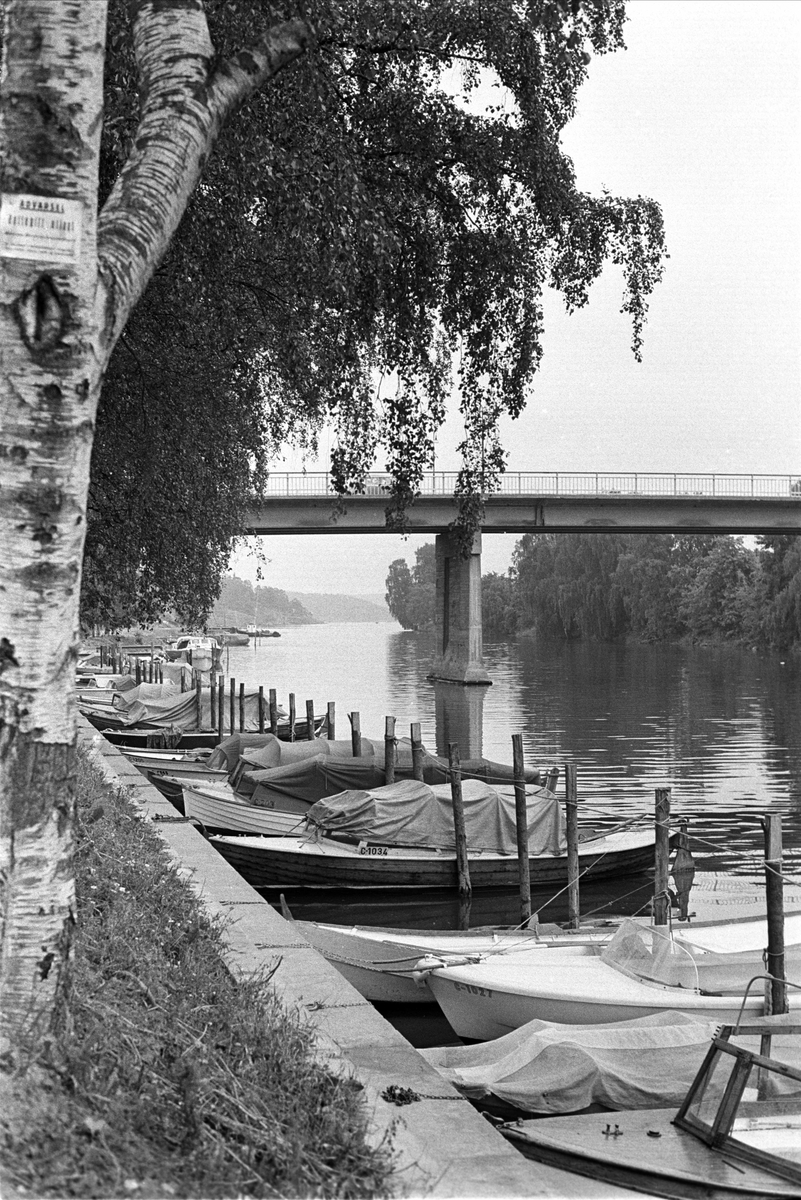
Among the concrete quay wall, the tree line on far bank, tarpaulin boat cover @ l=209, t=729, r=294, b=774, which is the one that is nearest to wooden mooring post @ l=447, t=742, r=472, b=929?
tarpaulin boat cover @ l=209, t=729, r=294, b=774

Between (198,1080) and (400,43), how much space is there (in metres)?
7.76

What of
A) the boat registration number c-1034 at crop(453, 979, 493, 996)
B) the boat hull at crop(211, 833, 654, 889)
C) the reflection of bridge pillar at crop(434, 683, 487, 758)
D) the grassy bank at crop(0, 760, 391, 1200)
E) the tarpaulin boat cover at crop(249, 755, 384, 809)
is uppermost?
the grassy bank at crop(0, 760, 391, 1200)

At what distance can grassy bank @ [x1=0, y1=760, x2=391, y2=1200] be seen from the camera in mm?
3829

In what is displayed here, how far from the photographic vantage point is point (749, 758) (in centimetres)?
3872

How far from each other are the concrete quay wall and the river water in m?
6.22

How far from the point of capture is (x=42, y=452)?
4363 mm

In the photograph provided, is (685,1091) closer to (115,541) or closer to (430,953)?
(430,953)

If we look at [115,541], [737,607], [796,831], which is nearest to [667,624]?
[737,607]

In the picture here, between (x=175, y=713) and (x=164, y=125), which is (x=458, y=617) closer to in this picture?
(x=175, y=713)

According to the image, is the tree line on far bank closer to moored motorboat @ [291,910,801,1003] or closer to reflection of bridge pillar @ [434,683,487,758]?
reflection of bridge pillar @ [434,683,487,758]

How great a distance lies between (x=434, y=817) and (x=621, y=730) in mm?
28082

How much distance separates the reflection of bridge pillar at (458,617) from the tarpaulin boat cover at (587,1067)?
59112 mm

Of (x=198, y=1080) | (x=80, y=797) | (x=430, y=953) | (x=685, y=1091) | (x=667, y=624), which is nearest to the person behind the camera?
(x=198, y=1080)

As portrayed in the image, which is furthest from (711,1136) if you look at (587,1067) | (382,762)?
(382,762)
